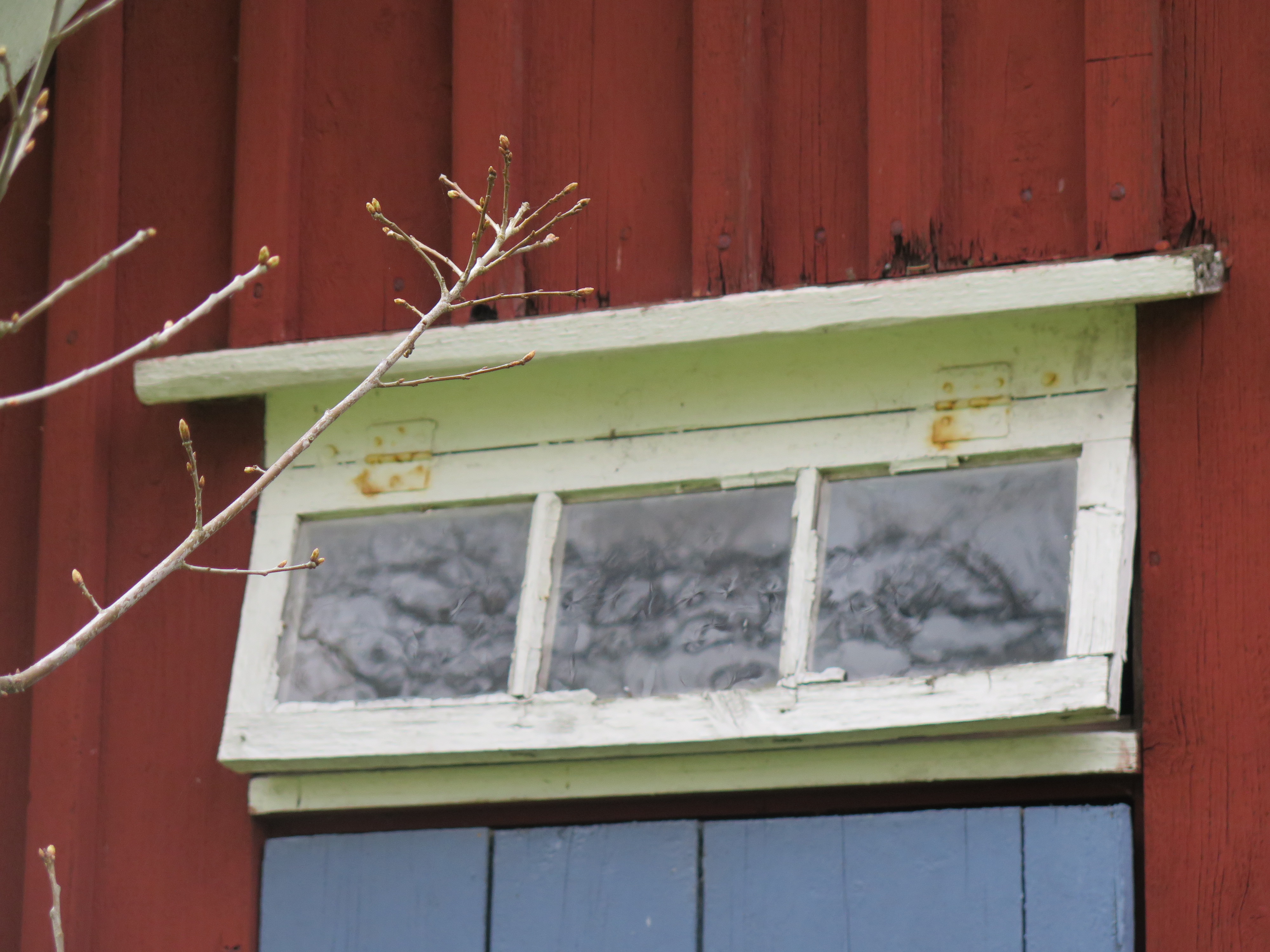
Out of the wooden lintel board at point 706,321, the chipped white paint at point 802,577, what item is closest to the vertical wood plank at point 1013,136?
the wooden lintel board at point 706,321

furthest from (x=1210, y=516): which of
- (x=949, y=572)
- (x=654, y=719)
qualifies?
(x=654, y=719)

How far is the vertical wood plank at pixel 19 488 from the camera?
3.31m

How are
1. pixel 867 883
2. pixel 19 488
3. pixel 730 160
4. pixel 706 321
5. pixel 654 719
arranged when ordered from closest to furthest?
pixel 867 883 < pixel 654 719 < pixel 706 321 < pixel 730 160 < pixel 19 488

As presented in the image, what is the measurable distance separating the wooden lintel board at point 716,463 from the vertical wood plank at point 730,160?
0.16m

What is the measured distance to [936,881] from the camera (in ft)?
8.66

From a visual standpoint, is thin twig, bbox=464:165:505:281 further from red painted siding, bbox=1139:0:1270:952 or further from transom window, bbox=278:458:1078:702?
red painted siding, bbox=1139:0:1270:952

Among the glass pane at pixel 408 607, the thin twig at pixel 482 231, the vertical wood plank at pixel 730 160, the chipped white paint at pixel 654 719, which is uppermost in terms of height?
the vertical wood plank at pixel 730 160

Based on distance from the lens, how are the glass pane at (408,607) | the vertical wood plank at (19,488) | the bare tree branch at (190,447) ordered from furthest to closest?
the vertical wood plank at (19,488)
the glass pane at (408,607)
the bare tree branch at (190,447)

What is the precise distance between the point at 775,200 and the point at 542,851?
130cm

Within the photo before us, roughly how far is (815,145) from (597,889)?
1.45m

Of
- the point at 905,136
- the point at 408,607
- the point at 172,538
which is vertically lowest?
the point at 408,607

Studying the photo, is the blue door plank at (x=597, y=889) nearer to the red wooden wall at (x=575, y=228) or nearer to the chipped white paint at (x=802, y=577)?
the chipped white paint at (x=802, y=577)

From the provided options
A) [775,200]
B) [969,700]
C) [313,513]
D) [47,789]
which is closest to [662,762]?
[969,700]

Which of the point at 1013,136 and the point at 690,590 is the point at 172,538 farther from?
the point at 1013,136
